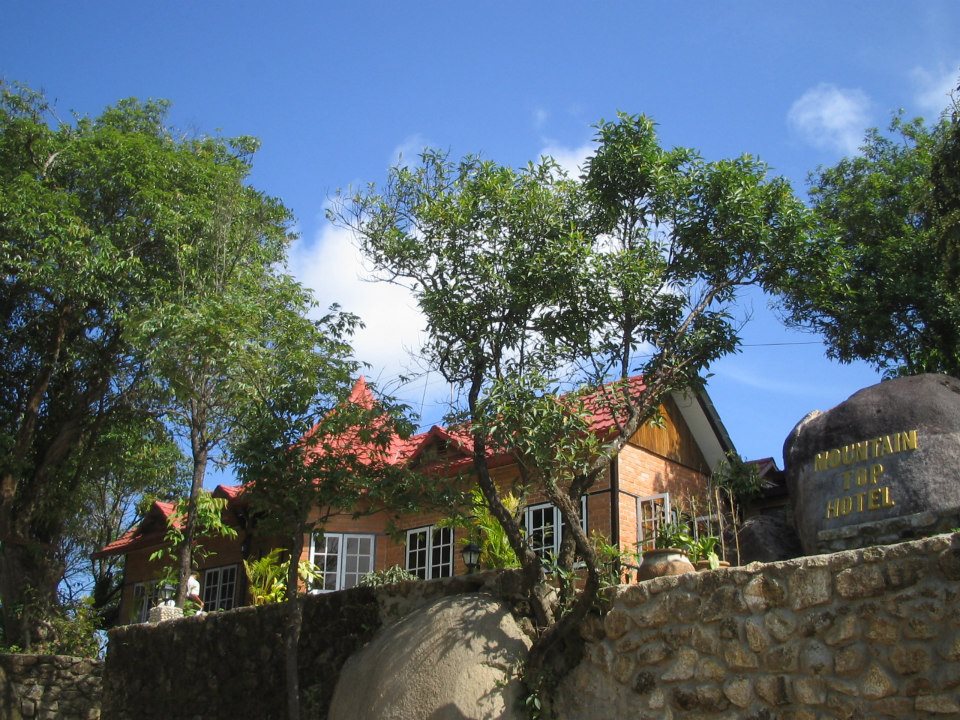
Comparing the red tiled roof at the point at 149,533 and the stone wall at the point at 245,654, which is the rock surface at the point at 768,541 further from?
the red tiled roof at the point at 149,533

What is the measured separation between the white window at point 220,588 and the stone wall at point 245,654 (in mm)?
7053

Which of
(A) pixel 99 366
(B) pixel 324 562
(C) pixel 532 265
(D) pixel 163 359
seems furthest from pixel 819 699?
(A) pixel 99 366

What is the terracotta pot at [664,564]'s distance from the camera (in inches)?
337

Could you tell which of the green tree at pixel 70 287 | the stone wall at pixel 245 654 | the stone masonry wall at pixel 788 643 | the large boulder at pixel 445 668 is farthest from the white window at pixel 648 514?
the green tree at pixel 70 287

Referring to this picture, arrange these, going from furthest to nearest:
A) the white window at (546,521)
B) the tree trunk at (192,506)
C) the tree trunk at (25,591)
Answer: the tree trunk at (25,591)
the white window at (546,521)
the tree trunk at (192,506)

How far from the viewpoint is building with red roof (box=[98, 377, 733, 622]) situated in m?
15.9

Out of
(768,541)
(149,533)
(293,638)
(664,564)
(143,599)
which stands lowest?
(293,638)

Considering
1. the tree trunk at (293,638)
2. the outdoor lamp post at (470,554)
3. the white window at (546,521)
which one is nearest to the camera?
the tree trunk at (293,638)

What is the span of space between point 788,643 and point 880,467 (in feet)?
14.2

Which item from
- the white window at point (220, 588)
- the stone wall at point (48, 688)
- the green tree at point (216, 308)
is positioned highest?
the green tree at point (216, 308)

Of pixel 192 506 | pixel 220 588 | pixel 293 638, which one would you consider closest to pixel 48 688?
pixel 192 506

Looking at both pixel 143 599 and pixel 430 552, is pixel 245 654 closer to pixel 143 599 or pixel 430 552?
pixel 430 552

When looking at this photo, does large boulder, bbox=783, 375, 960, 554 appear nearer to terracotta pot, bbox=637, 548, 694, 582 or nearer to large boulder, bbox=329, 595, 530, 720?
terracotta pot, bbox=637, 548, 694, 582

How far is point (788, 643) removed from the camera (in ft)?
23.8
